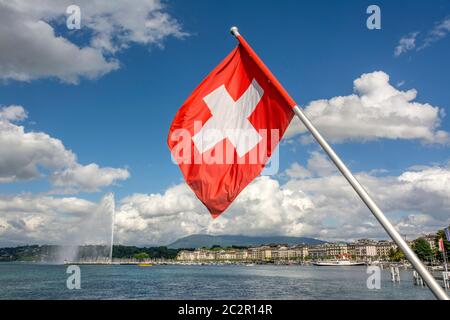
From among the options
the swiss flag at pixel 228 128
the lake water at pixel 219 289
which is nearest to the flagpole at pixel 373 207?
the swiss flag at pixel 228 128

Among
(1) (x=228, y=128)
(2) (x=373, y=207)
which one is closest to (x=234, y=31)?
(1) (x=228, y=128)

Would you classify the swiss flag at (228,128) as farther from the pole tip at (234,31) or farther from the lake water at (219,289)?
the lake water at (219,289)

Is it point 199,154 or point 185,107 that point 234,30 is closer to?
point 185,107

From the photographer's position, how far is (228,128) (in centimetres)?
792

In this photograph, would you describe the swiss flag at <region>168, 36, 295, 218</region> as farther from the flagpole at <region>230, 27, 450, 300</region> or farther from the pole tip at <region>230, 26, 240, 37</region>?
the flagpole at <region>230, 27, 450, 300</region>

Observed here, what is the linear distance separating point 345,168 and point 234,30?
336cm

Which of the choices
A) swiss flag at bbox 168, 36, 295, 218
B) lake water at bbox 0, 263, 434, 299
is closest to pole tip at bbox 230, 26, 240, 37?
swiss flag at bbox 168, 36, 295, 218

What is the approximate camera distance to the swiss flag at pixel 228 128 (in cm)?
736

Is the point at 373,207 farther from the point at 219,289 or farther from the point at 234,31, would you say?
the point at 219,289

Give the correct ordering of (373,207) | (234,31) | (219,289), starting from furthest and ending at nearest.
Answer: (219,289)
(234,31)
(373,207)
